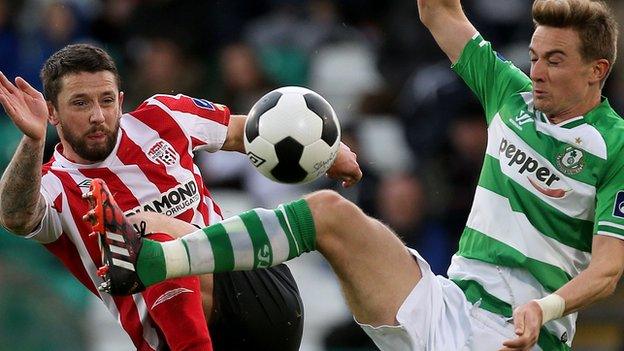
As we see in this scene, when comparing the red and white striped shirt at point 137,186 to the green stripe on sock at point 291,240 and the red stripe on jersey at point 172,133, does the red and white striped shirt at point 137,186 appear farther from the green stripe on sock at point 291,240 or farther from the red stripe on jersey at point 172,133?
the green stripe on sock at point 291,240

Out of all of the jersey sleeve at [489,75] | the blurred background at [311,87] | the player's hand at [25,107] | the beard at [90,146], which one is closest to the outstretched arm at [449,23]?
the jersey sleeve at [489,75]

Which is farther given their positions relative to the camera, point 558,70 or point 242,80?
point 242,80

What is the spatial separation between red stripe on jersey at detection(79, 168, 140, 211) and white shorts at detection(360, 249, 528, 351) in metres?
1.37

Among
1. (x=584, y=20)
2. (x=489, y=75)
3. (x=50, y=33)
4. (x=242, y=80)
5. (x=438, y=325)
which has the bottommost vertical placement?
(x=50, y=33)

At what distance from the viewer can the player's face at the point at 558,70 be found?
245 inches

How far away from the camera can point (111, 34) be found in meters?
13.2

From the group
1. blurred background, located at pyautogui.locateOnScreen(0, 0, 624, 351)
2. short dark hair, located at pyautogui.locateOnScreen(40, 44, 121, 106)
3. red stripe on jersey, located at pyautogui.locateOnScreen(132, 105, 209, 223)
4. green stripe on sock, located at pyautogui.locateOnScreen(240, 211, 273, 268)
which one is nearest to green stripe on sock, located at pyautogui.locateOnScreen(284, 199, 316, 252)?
green stripe on sock, located at pyautogui.locateOnScreen(240, 211, 273, 268)

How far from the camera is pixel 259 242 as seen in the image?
5.77m

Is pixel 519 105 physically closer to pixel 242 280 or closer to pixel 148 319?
pixel 242 280

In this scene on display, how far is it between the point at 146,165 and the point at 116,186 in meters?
0.20

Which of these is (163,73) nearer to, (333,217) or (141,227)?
(141,227)

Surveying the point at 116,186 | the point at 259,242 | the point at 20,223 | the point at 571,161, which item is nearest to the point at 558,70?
the point at 571,161

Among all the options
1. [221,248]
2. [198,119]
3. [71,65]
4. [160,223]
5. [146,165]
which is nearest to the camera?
[221,248]

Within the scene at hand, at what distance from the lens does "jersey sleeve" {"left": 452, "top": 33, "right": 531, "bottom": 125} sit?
6.61 metres
